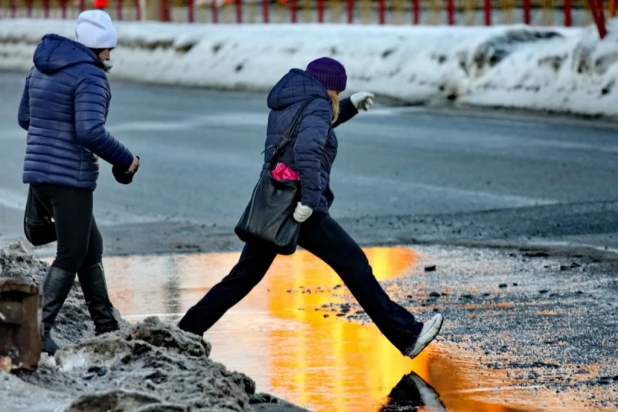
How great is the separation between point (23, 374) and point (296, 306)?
2943 mm

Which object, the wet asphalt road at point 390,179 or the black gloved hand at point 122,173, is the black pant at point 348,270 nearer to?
the black gloved hand at point 122,173

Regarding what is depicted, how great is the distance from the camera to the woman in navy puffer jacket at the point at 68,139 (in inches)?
261

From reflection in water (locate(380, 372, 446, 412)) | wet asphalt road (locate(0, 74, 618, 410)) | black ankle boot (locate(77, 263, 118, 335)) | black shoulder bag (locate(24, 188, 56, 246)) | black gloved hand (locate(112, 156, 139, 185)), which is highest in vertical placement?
black gloved hand (locate(112, 156, 139, 185))

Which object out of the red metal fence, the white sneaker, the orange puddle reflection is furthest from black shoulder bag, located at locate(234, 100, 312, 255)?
the red metal fence

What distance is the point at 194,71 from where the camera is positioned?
27.2 metres

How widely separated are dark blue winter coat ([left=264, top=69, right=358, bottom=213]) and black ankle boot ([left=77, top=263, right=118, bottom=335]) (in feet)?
3.07

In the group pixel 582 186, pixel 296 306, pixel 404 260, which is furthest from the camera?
pixel 582 186

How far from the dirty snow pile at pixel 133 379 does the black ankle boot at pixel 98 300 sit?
2.05 feet

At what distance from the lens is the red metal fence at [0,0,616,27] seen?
1012 inches

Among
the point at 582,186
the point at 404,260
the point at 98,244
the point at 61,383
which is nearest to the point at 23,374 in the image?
the point at 61,383

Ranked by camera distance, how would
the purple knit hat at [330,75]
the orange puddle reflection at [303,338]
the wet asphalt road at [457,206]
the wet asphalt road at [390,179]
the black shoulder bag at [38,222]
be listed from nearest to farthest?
the orange puddle reflection at [303,338] < the black shoulder bag at [38,222] < the purple knit hat at [330,75] < the wet asphalt road at [457,206] < the wet asphalt road at [390,179]

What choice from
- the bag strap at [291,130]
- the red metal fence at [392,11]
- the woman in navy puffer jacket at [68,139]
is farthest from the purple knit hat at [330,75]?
the red metal fence at [392,11]

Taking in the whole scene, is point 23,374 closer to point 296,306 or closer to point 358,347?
point 358,347

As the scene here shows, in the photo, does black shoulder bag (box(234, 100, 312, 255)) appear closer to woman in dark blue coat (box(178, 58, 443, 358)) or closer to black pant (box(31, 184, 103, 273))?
woman in dark blue coat (box(178, 58, 443, 358))
